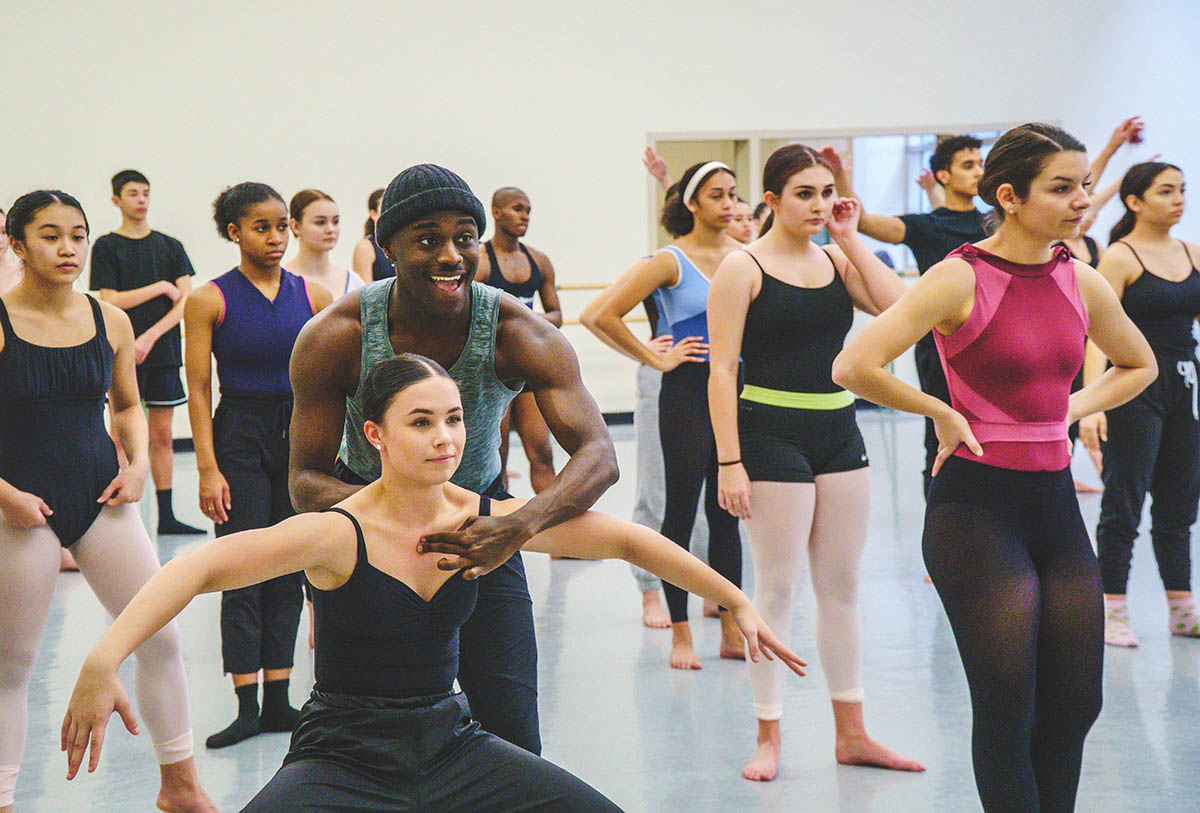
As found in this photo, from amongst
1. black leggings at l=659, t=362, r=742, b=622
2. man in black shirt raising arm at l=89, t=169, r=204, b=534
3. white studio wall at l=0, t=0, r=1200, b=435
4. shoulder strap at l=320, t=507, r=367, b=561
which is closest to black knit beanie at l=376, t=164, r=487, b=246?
shoulder strap at l=320, t=507, r=367, b=561

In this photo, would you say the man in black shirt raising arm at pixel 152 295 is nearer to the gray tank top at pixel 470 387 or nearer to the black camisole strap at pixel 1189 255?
the gray tank top at pixel 470 387

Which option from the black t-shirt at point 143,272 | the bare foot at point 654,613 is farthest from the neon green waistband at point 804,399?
the black t-shirt at point 143,272

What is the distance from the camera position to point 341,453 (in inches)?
95.8

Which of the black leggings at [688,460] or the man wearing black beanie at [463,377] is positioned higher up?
the man wearing black beanie at [463,377]

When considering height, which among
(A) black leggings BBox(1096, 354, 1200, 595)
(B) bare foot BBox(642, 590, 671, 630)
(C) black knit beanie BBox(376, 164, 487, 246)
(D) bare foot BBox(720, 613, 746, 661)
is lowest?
(B) bare foot BBox(642, 590, 671, 630)

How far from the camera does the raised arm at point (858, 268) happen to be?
3.30 meters

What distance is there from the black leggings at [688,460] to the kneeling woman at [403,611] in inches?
79.2

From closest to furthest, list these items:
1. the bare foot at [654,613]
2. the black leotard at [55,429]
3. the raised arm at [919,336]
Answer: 1. the raised arm at [919,336]
2. the black leotard at [55,429]
3. the bare foot at [654,613]

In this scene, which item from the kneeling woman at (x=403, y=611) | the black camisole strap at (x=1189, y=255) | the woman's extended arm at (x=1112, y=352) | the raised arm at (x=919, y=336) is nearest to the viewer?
the kneeling woman at (x=403, y=611)

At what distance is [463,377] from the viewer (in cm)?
230

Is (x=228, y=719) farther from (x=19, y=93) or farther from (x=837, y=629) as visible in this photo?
(x=19, y=93)

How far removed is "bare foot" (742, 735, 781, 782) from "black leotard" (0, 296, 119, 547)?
173 cm

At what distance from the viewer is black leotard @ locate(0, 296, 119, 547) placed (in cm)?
291

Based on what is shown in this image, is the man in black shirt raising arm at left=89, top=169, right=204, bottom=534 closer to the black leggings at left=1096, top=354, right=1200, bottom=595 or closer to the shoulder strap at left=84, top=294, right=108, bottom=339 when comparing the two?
the shoulder strap at left=84, top=294, right=108, bottom=339
